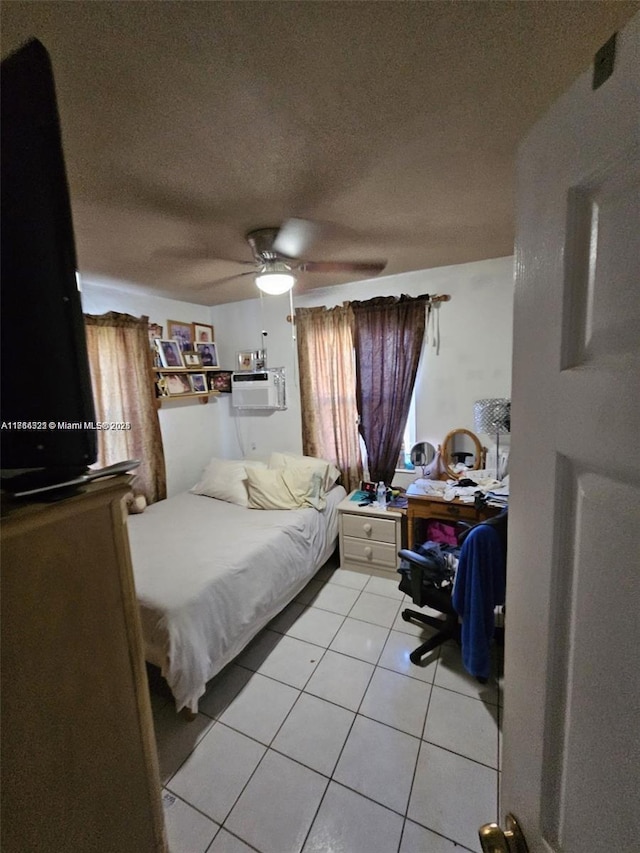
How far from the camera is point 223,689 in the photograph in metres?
1.76

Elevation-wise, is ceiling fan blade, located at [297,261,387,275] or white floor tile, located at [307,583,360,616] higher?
ceiling fan blade, located at [297,261,387,275]

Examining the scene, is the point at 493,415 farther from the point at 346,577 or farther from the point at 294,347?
the point at 294,347

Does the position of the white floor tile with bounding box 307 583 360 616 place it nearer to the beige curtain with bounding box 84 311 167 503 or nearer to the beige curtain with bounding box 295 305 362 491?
the beige curtain with bounding box 295 305 362 491

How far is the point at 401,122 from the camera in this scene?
1.02 m

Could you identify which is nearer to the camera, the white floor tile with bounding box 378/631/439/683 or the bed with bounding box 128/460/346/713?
the bed with bounding box 128/460/346/713

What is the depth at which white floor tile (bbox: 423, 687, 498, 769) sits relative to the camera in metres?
1.42

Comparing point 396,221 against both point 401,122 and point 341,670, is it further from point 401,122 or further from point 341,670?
point 341,670

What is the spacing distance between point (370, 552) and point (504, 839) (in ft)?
6.97

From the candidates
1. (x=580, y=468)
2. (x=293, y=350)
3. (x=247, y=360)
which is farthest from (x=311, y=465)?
(x=580, y=468)

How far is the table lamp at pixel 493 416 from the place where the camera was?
2295mm

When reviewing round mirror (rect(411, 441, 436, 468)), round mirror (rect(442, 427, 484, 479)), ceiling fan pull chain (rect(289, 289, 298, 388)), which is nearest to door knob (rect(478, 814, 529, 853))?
round mirror (rect(442, 427, 484, 479))

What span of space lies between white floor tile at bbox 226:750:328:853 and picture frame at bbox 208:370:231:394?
2.93 meters

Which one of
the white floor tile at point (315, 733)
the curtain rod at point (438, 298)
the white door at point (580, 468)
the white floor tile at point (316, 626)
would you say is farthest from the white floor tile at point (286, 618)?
the curtain rod at point (438, 298)

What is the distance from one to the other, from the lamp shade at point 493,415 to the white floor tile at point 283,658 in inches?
72.0
